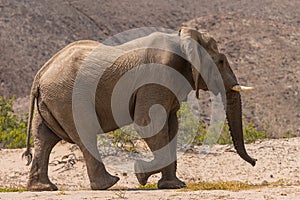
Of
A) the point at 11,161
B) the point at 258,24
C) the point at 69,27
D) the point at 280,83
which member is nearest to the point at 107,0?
the point at 69,27

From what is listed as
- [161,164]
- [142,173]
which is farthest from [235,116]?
[142,173]

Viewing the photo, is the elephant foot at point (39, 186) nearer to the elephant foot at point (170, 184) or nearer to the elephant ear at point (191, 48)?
the elephant foot at point (170, 184)

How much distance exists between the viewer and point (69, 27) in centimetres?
4984

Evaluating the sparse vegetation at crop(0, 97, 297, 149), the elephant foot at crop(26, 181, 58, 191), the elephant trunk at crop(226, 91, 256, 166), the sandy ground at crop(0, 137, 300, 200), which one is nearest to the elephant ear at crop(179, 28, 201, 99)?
the elephant trunk at crop(226, 91, 256, 166)

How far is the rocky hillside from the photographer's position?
41000 mm

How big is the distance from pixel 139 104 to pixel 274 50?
116 feet

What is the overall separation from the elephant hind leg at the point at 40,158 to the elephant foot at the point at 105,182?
0.91 m

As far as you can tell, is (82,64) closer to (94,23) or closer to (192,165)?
(192,165)

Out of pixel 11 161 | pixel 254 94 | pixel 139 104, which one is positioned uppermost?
pixel 139 104

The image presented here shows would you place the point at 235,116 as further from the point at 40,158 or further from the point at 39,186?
the point at 39,186

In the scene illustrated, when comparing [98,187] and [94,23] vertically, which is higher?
[98,187]

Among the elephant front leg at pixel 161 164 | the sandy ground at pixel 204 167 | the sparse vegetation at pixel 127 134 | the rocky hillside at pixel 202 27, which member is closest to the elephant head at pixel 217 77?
the elephant front leg at pixel 161 164

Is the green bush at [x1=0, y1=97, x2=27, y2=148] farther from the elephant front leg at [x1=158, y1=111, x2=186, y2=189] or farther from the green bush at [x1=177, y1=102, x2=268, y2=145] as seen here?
the elephant front leg at [x1=158, y1=111, x2=186, y2=189]

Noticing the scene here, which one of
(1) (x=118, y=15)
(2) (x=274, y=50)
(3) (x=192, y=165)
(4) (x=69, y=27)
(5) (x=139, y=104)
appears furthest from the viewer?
(1) (x=118, y=15)
